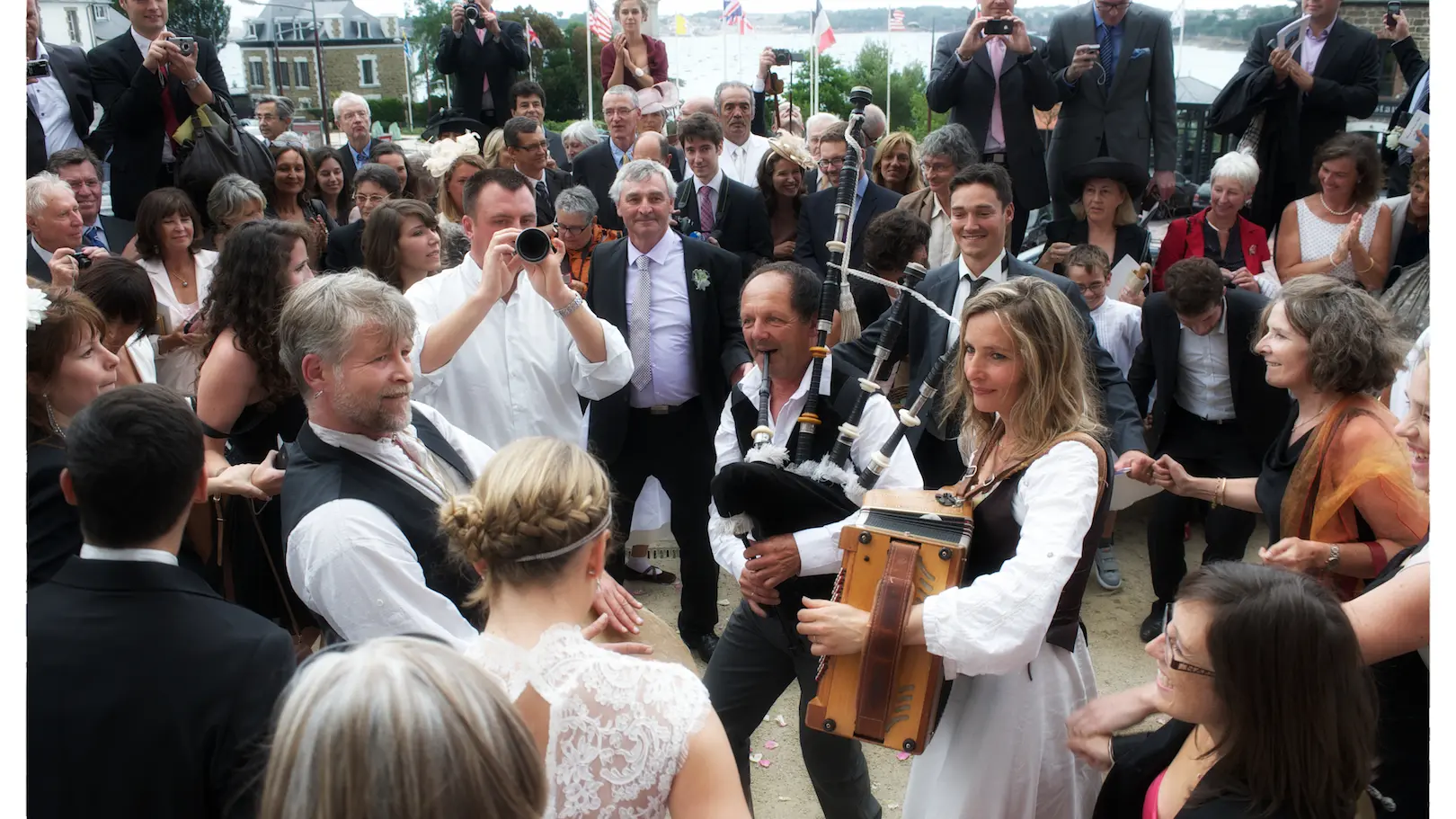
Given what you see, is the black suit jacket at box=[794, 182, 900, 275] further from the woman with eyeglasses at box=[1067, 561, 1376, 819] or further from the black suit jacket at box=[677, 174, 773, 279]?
the woman with eyeglasses at box=[1067, 561, 1376, 819]

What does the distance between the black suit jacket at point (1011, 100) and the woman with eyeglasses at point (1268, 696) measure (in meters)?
5.06

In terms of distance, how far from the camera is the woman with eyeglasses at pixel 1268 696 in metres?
1.80

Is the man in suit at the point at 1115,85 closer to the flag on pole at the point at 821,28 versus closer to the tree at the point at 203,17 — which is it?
the flag on pole at the point at 821,28

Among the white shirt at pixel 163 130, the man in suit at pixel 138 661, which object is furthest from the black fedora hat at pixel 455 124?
the man in suit at pixel 138 661

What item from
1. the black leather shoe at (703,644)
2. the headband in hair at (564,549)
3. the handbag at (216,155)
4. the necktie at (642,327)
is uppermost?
the handbag at (216,155)

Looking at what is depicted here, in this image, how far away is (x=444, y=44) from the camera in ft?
29.6

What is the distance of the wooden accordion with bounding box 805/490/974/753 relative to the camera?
238 centimetres

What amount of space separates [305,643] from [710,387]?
2181mm

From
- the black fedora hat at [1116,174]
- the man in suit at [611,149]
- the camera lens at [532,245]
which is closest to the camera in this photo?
the camera lens at [532,245]

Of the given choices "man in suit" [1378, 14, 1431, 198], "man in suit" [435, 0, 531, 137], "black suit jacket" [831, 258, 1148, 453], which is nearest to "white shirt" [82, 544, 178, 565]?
"black suit jacket" [831, 258, 1148, 453]

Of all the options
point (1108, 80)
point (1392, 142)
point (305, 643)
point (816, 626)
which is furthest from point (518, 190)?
point (1392, 142)

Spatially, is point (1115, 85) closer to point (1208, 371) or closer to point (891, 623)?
point (1208, 371)

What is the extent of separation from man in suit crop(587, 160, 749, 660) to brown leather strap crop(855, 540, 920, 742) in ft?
8.19

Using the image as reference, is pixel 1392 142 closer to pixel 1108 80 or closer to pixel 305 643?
pixel 1108 80
